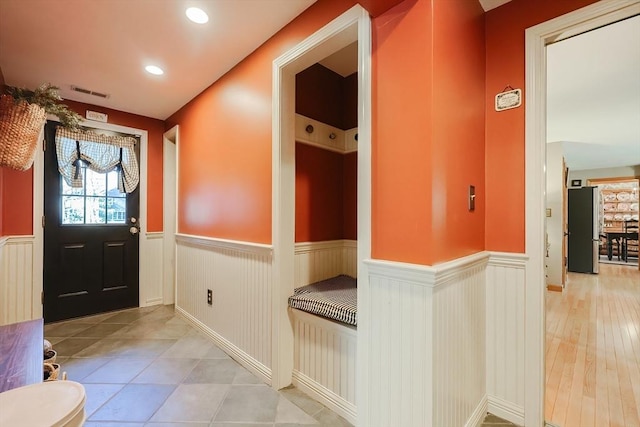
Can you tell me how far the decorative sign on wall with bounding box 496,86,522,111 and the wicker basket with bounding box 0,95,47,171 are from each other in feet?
8.08

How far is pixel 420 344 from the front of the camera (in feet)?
3.95

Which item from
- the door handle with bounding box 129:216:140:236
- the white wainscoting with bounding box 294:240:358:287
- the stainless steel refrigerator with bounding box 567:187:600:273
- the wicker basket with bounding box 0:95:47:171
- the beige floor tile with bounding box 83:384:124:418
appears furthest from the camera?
the stainless steel refrigerator with bounding box 567:187:600:273

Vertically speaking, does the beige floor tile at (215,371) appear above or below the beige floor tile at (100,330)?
below

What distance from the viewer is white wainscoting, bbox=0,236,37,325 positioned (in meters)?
2.70

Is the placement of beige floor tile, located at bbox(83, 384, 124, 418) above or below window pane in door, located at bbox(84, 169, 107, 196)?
below

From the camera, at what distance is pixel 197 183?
9.60 feet

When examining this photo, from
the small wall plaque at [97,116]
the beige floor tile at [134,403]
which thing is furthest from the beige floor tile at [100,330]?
the small wall plaque at [97,116]

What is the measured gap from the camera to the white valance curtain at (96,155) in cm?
307

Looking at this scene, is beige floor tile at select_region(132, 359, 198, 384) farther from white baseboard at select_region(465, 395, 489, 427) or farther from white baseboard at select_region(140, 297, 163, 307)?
white baseboard at select_region(465, 395, 489, 427)

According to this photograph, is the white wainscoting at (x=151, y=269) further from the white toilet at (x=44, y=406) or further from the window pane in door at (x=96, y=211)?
the white toilet at (x=44, y=406)

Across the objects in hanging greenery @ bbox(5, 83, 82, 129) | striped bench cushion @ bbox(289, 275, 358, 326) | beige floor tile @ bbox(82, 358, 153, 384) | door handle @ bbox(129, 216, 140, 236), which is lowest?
beige floor tile @ bbox(82, 358, 153, 384)

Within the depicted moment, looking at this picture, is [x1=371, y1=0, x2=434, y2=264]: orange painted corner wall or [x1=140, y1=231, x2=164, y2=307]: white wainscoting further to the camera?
[x1=140, y1=231, x2=164, y2=307]: white wainscoting

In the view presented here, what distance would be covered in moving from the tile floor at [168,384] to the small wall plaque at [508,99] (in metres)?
1.75

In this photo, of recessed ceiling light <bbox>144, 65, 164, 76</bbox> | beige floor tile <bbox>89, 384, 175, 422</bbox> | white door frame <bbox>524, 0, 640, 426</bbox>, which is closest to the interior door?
recessed ceiling light <bbox>144, 65, 164, 76</bbox>
